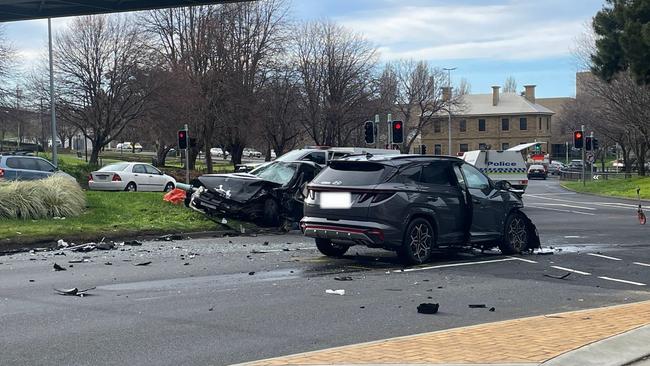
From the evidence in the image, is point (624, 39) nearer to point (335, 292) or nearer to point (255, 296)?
point (335, 292)

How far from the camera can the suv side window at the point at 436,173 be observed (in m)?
12.2

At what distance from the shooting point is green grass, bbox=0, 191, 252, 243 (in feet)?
49.1

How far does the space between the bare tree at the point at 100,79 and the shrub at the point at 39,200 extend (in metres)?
27.3

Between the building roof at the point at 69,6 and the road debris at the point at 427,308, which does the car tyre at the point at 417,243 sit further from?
the building roof at the point at 69,6

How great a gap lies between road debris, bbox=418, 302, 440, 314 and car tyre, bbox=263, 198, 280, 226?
385 inches

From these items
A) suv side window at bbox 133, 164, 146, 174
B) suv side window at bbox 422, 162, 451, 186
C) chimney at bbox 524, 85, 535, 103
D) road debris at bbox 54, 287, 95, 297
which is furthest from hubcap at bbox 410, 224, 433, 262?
chimney at bbox 524, 85, 535, 103

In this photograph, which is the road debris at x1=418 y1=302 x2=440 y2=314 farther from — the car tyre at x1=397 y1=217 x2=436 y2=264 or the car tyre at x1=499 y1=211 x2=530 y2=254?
the car tyre at x1=499 y1=211 x2=530 y2=254

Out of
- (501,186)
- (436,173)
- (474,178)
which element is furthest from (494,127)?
(436,173)

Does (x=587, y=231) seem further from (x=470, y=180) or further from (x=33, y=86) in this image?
(x=33, y=86)

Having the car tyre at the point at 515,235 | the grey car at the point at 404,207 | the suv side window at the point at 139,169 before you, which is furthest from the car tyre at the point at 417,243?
the suv side window at the point at 139,169

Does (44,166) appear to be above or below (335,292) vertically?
above

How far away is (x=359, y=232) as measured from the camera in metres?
11.3

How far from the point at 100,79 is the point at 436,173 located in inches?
1438

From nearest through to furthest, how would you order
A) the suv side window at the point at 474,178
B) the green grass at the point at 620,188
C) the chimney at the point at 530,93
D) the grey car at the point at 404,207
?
the grey car at the point at 404,207
the suv side window at the point at 474,178
the green grass at the point at 620,188
the chimney at the point at 530,93
